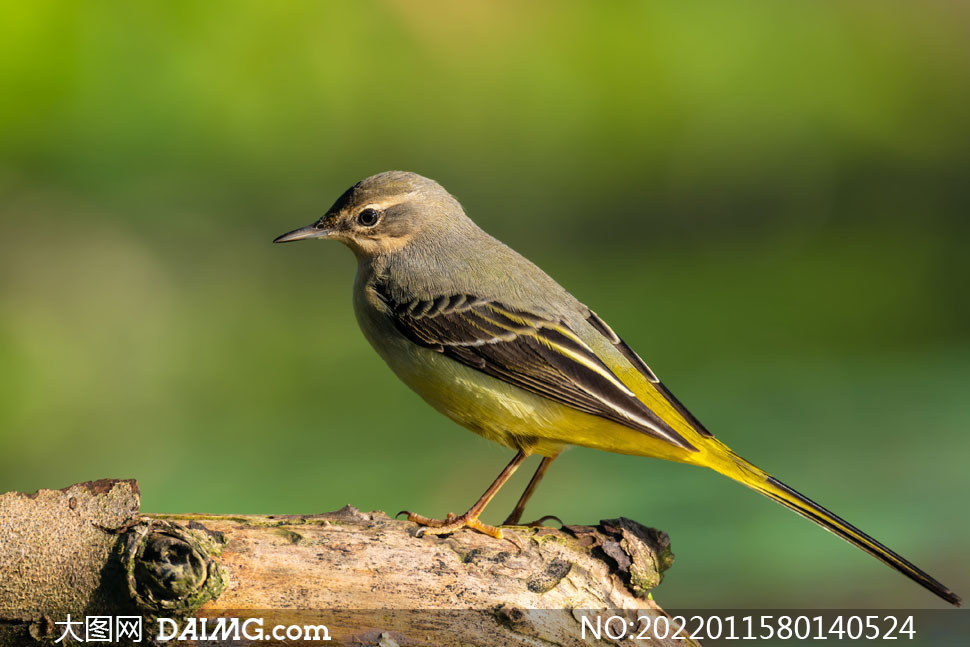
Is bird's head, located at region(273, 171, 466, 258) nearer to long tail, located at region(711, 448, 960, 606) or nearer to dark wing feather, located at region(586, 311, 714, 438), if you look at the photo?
dark wing feather, located at region(586, 311, 714, 438)

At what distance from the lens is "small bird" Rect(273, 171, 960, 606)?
2.46 m

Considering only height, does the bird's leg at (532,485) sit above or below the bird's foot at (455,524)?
above

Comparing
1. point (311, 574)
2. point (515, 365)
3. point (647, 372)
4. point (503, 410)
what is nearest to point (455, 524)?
point (503, 410)

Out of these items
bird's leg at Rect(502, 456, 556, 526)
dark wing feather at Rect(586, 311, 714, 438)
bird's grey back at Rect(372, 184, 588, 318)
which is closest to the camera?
dark wing feather at Rect(586, 311, 714, 438)

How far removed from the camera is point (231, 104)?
22.5 feet

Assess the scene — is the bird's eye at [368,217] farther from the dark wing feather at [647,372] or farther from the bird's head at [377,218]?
the dark wing feather at [647,372]

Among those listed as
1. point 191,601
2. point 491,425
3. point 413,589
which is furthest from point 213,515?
point 491,425

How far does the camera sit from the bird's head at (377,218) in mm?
2914

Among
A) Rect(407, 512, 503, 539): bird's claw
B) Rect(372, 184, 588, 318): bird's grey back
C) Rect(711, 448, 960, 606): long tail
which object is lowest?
Rect(407, 512, 503, 539): bird's claw

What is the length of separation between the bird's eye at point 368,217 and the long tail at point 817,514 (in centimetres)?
131

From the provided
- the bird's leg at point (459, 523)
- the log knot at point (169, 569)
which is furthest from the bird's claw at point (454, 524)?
the log knot at point (169, 569)

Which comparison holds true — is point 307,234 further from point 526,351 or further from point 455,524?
point 455,524

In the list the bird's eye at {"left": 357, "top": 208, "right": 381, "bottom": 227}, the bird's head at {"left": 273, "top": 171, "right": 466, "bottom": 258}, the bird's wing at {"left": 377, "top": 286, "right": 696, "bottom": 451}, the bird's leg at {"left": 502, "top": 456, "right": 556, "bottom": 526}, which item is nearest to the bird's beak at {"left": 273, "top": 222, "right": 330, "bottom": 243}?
the bird's head at {"left": 273, "top": 171, "right": 466, "bottom": 258}

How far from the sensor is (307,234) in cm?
289
